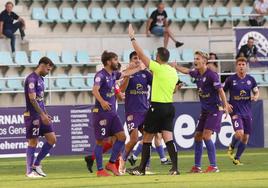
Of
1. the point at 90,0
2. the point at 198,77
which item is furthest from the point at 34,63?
the point at 198,77

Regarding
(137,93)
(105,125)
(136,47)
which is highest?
(136,47)

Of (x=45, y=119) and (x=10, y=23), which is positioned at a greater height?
(x=10, y=23)

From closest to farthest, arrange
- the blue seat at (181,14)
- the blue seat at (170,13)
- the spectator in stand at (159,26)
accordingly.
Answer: the spectator in stand at (159,26) → the blue seat at (170,13) → the blue seat at (181,14)

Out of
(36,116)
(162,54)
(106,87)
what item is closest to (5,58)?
(36,116)

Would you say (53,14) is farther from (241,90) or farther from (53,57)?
(241,90)

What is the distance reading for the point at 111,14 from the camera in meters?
33.9

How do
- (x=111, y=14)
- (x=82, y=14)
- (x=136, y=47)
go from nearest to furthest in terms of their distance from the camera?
(x=136, y=47), (x=82, y=14), (x=111, y=14)

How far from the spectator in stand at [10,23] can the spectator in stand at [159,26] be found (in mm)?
4247

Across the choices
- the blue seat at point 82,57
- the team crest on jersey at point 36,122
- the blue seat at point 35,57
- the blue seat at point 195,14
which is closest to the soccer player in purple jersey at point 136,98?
the team crest on jersey at point 36,122

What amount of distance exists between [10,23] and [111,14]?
4146 millimetres

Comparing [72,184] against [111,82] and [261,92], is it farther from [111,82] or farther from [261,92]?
[261,92]

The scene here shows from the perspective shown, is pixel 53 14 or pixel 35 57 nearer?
pixel 35 57

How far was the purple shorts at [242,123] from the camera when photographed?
72.5ft

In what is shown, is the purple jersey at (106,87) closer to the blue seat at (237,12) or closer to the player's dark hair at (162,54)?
the player's dark hair at (162,54)
